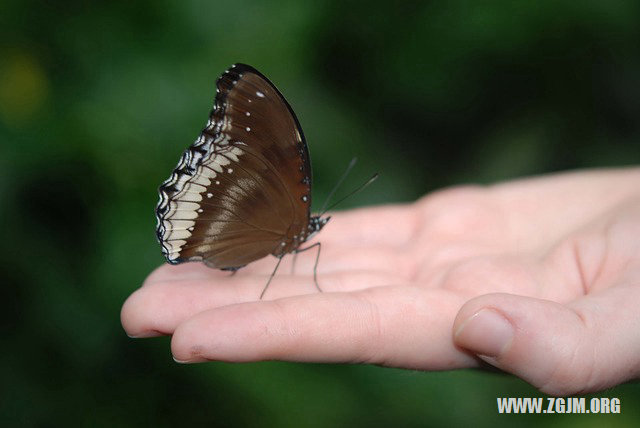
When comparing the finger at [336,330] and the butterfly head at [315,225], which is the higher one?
the butterfly head at [315,225]

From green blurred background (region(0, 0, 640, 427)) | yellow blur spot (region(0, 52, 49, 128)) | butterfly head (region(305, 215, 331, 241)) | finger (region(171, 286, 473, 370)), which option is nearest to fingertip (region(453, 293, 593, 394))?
finger (region(171, 286, 473, 370))

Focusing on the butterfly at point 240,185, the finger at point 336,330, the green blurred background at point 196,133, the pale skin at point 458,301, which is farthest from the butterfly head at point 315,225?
the green blurred background at point 196,133

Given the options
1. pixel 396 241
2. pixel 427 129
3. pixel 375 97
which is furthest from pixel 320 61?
pixel 396 241

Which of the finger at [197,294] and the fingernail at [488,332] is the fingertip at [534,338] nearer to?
the fingernail at [488,332]

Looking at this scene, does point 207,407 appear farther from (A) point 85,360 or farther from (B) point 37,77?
(B) point 37,77

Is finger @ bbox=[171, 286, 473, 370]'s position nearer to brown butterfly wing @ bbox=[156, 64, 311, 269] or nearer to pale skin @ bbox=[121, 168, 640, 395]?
pale skin @ bbox=[121, 168, 640, 395]

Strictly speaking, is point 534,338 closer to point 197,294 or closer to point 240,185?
point 197,294

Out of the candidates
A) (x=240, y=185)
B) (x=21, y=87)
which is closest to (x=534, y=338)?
(x=240, y=185)
